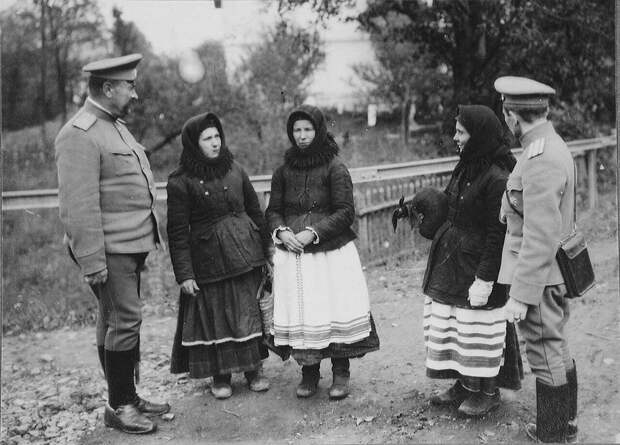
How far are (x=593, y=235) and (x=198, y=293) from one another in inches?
251

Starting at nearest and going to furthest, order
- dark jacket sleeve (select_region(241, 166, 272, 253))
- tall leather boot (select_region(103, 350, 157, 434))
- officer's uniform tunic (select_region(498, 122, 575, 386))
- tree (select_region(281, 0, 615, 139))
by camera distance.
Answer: officer's uniform tunic (select_region(498, 122, 575, 386)), tall leather boot (select_region(103, 350, 157, 434)), dark jacket sleeve (select_region(241, 166, 272, 253)), tree (select_region(281, 0, 615, 139))

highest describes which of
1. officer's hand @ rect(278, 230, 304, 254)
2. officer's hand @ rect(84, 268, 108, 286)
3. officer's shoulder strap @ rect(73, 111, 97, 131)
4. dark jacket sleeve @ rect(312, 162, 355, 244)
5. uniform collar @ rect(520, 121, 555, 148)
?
officer's shoulder strap @ rect(73, 111, 97, 131)

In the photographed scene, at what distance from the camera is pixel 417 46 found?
12062 mm

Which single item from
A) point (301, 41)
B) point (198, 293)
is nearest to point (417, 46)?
point (301, 41)

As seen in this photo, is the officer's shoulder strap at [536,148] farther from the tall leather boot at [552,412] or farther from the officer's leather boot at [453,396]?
the officer's leather boot at [453,396]

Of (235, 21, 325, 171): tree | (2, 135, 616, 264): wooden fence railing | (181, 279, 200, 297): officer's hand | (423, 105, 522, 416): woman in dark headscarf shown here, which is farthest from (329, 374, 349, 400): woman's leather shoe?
(235, 21, 325, 171): tree

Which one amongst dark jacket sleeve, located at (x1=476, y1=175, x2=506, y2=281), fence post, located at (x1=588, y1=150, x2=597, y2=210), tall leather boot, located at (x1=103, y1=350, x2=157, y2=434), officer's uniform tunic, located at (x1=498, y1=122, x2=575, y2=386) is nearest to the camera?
officer's uniform tunic, located at (x1=498, y1=122, x2=575, y2=386)

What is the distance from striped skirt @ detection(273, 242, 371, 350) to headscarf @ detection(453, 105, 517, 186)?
1032 mm

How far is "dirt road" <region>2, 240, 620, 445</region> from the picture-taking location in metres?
3.75

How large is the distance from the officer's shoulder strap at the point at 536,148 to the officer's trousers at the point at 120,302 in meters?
2.41

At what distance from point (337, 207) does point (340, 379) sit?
3.83ft

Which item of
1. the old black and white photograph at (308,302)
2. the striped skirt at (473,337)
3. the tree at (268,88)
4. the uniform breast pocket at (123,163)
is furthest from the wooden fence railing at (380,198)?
the striped skirt at (473,337)

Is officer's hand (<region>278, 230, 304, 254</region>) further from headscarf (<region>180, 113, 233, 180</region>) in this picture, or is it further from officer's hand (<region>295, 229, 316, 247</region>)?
headscarf (<region>180, 113, 233, 180</region>)

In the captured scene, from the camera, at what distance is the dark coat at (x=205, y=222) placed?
4176 mm
